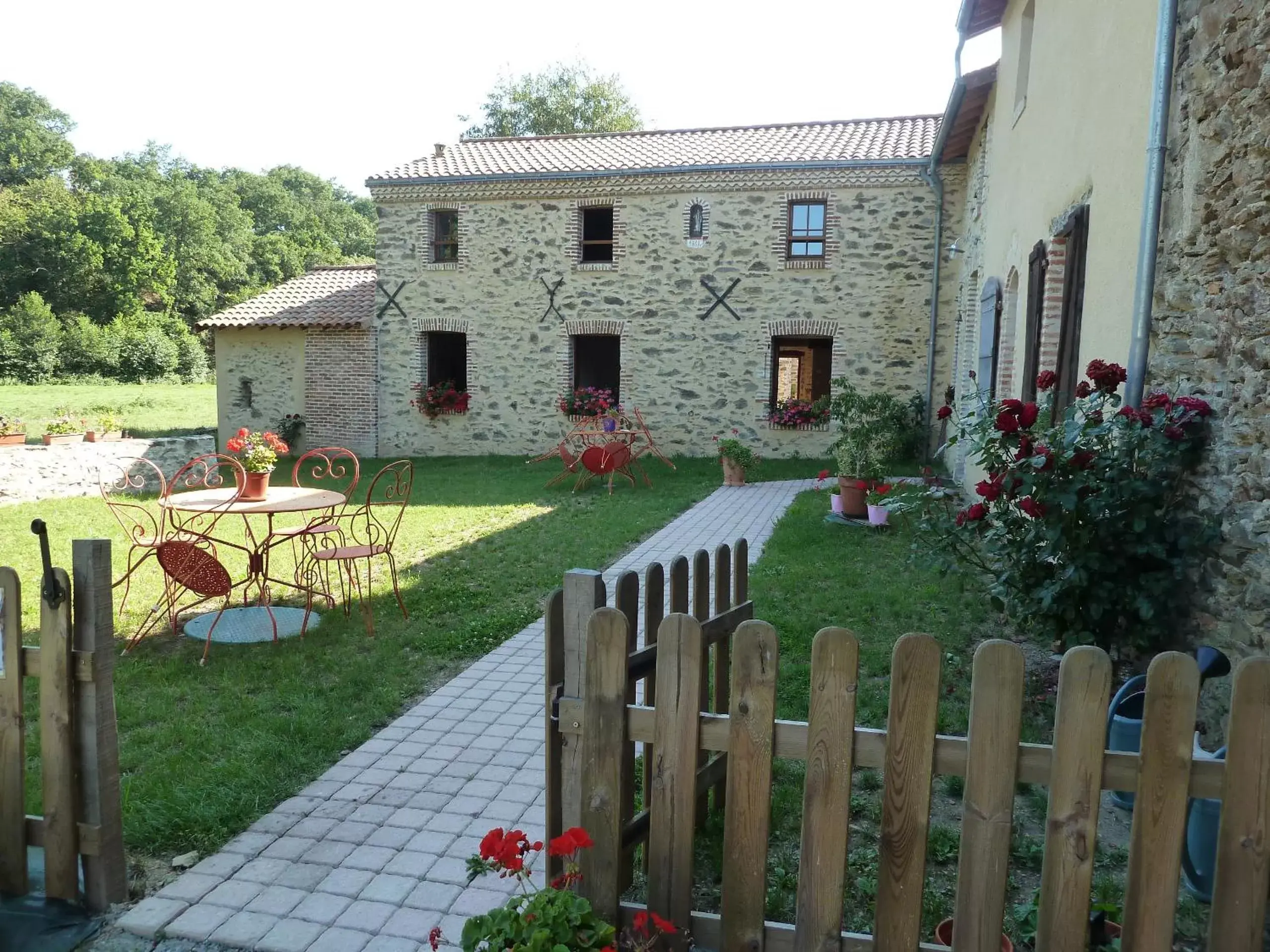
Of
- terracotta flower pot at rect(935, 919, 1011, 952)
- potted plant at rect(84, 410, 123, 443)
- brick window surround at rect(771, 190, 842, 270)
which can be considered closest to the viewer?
terracotta flower pot at rect(935, 919, 1011, 952)

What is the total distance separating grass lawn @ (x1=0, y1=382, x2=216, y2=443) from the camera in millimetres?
18844

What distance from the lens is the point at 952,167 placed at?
1323 cm

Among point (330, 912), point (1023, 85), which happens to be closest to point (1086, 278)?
point (1023, 85)

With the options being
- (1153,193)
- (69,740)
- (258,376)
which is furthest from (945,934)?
(258,376)

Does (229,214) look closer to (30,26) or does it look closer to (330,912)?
(30,26)

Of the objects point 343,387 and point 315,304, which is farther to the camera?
point 315,304

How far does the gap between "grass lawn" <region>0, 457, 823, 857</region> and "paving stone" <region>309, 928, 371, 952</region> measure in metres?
0.74

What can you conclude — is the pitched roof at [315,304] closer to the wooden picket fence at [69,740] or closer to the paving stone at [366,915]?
the wooden picket fence at [69,740]

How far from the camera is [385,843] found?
2.86 meters

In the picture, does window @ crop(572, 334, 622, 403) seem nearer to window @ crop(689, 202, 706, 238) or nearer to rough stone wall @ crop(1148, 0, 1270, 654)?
window @ crop(689, 202, 706, 238)

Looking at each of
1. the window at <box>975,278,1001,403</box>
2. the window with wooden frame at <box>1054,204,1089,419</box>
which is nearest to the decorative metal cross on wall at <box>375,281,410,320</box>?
the window at <box>975,278,1001,403</box>

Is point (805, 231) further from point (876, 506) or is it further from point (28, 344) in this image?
point (28, 344)

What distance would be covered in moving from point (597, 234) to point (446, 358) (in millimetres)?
3687

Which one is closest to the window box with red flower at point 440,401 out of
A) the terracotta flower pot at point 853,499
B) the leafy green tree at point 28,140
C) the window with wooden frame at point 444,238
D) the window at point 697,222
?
the window with wooden frame at point 444,238
